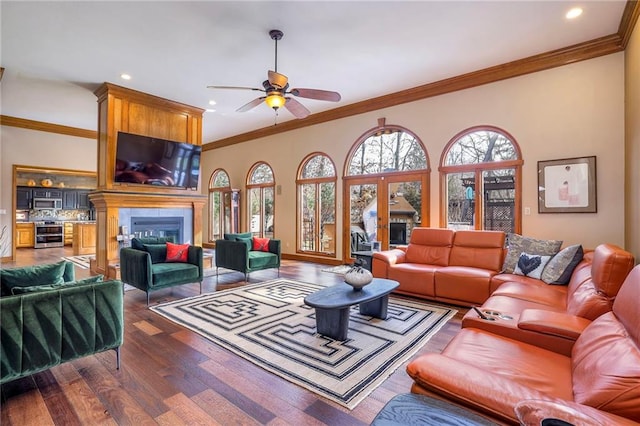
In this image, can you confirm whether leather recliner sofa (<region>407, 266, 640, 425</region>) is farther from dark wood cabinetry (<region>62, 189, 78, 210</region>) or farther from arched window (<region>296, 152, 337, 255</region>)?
dark wood cabinetry (<region>62, 189, 78, 210</region>)

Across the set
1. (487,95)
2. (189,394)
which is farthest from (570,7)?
(189,394)

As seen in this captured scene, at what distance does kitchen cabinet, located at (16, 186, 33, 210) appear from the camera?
32.7ft

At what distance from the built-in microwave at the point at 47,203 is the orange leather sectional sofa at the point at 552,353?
Answer: 13.2 metres

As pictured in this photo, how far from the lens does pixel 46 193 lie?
10477 millimetres

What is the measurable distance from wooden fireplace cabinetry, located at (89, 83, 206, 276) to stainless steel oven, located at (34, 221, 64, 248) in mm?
5891

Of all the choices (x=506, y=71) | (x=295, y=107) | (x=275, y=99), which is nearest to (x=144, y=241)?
Answer: (x=275, y=99)

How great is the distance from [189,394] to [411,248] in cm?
379

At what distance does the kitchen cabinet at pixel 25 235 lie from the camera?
9773mm

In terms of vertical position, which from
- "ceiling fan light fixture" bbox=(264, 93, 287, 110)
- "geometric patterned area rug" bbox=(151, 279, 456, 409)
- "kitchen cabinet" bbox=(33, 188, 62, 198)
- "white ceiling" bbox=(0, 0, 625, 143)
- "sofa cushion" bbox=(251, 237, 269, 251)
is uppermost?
"white ceiling" bbox=(0, 0, 625, 143)

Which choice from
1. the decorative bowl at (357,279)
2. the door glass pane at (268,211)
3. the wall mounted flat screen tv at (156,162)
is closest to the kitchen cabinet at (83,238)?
the wall mounted flat screen tv at (156,162)

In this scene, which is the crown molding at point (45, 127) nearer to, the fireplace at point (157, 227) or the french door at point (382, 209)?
the fireplace at point (157, 227)

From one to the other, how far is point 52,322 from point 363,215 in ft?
17.8

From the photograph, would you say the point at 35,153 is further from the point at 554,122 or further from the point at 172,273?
the point at 554,122

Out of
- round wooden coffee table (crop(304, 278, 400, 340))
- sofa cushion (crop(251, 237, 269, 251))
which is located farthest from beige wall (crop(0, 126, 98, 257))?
round wooden coffee table (crop(304, 278, 400, 340))
